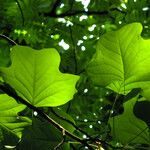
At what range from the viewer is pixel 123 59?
133cm

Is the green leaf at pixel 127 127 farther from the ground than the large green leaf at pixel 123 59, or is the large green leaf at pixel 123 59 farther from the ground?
the large green leaf at pixel 123 59

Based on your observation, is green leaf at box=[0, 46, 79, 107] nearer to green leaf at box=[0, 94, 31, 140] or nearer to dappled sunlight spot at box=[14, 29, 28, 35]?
green leaf at box=[0, 94, 31, 140]

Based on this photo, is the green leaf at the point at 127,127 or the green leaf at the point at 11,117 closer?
the green leaf at the point at 127,127

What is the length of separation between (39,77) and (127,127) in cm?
36

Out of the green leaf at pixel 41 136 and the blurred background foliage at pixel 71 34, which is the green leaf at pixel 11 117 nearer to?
the green leaf at pixel 41 136

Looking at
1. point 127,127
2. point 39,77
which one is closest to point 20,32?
point 39,77

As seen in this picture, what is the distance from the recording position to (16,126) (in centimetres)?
147

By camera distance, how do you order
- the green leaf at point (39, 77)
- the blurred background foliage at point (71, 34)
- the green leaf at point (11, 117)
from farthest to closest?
the blurred background foliage at point (71, 34), the green leaf at point (11, 117), the green leaf at point (39, 77)

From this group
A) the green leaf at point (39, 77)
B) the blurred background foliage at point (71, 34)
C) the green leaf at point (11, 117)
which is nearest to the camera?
the green leaf at point (39, 77)

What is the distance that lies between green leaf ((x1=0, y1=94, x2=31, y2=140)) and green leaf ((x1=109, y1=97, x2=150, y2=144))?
13.9 inches

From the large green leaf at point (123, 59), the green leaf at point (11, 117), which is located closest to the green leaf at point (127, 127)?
the large green leaf at point (123, 59)

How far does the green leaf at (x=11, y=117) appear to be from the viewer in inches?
56.7

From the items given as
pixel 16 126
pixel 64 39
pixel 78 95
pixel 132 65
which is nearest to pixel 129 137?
pixel 132 65

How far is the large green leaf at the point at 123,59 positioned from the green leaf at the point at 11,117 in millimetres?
319
